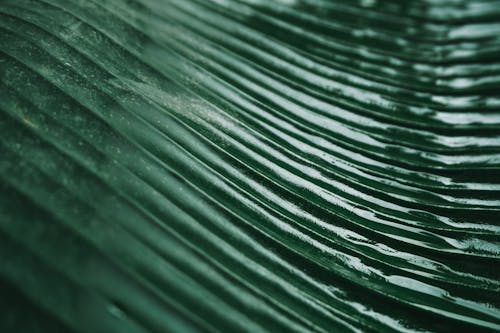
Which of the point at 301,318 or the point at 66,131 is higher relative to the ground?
the point at 66,131

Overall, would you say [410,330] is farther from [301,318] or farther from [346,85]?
[346,85]

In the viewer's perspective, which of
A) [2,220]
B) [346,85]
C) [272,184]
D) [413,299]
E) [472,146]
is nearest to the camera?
[2,220]

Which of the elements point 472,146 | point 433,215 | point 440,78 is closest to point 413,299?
point 433,215

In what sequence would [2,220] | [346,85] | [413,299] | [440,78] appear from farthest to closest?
[440,78], [346,85], [413,299], [2,220]

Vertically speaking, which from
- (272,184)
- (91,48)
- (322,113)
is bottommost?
(272,184)

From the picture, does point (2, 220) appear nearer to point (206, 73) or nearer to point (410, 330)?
point (206, 73)

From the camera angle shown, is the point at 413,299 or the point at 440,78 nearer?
the point at 413,299

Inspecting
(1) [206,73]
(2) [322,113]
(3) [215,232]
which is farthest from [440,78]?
(3) [215,232]
